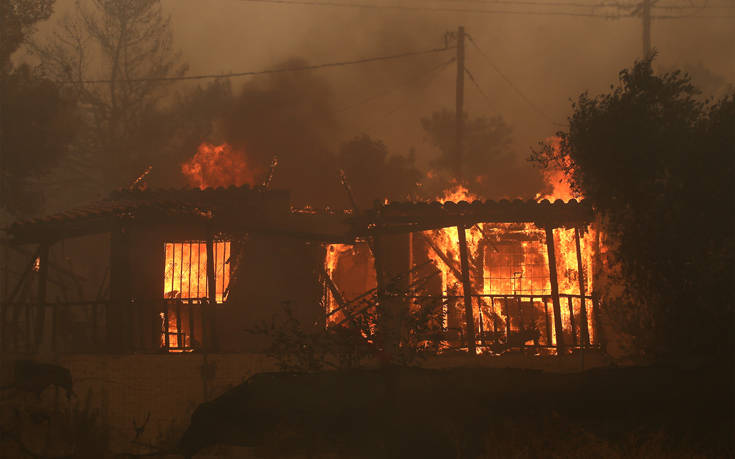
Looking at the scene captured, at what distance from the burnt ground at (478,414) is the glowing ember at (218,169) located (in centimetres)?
2247

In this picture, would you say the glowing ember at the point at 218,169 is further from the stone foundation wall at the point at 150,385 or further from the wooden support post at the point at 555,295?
the wooden support post at the point at 555,295

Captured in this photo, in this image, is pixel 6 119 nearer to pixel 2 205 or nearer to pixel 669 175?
pixel 2 205

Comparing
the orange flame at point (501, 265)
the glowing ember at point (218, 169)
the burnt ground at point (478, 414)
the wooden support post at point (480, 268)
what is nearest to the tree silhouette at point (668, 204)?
the burnt ground at point (478, 414)

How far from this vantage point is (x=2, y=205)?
2142cm

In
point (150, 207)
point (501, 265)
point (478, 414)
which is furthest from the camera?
point (501, 265)

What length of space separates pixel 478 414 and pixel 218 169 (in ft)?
79.2

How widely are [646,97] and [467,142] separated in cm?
2766

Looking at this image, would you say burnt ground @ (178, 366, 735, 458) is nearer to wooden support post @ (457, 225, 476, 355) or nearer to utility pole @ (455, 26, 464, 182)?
wooden support post @ (457, 225, 476, 355)

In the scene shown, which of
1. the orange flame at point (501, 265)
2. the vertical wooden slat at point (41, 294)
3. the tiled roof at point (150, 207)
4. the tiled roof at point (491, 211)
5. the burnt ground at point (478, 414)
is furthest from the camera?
the orange flame at point (501, 265)

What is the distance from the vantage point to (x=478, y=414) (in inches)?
317

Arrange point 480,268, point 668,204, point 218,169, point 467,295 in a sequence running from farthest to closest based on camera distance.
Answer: point 218,169, point 480,268, point 467,295, point 668,204

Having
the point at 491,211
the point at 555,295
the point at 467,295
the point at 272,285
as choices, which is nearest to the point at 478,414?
the point at 467,295

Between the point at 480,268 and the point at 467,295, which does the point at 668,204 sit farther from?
the point at 480,268

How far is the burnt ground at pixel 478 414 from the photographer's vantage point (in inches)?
308
